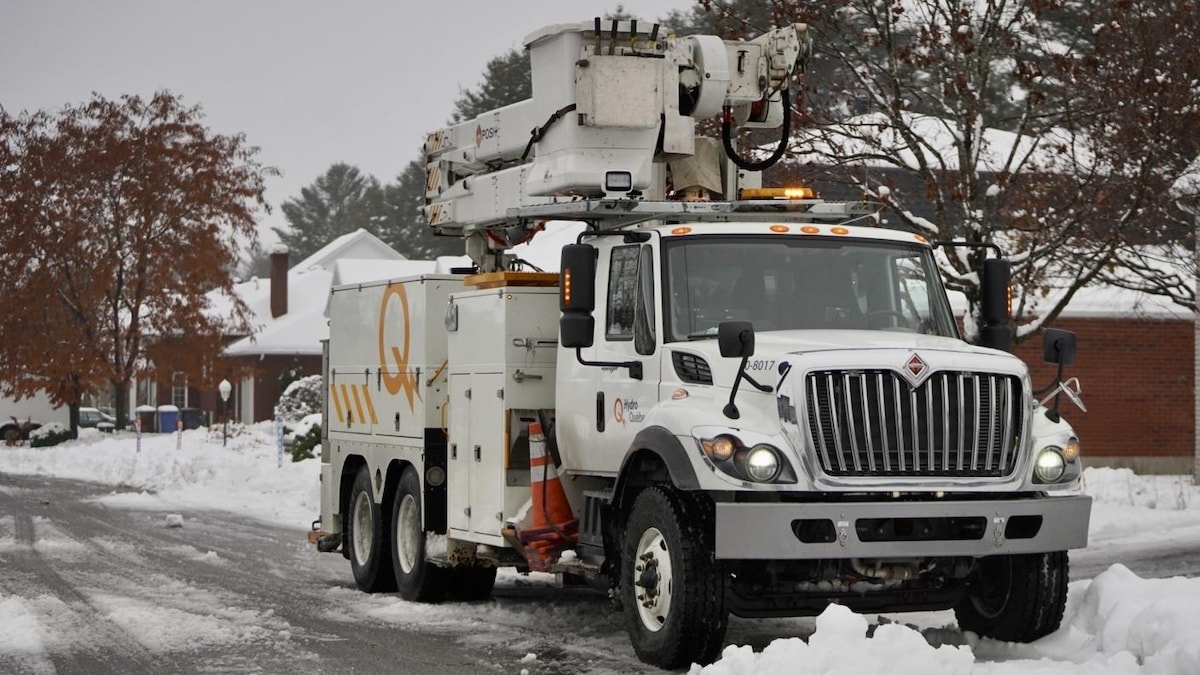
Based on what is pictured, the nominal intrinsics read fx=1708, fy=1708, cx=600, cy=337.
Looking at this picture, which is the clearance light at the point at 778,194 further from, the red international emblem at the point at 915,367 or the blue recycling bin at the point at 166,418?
the blue recycling bin at the point at 166,418

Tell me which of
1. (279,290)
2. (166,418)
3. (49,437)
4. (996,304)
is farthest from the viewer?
(279,290)

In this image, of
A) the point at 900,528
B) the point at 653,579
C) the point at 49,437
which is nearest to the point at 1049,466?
the point at 900,528

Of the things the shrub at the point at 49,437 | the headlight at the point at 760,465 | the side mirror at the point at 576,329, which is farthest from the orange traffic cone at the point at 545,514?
Answer: the shrub at the point at 49,437

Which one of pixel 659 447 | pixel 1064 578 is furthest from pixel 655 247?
pixel 1064 578

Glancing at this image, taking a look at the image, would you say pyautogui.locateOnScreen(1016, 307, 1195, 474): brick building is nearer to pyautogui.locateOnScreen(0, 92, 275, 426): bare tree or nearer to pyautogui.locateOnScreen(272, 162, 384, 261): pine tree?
pyautogui.locateOnScreen(0, 92, 275, 426): bare tree

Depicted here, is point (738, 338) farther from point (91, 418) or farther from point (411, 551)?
point (91, 418)

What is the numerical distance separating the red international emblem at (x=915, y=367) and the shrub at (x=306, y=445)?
22.8 metres

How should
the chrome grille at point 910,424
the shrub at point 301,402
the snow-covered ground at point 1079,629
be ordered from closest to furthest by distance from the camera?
the snow-covered ground at point 1079,629 < the chrome grille at point 910,424 < the shrub at point 301,402

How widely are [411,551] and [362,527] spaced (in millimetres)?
1318

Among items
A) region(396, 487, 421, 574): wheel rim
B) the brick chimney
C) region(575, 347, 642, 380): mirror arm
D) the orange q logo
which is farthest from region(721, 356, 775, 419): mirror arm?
the brick chimney

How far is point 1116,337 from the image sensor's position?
29.6 metres

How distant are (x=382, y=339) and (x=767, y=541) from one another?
615 cm

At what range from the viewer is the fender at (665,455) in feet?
31.3

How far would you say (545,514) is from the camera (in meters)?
11.7
